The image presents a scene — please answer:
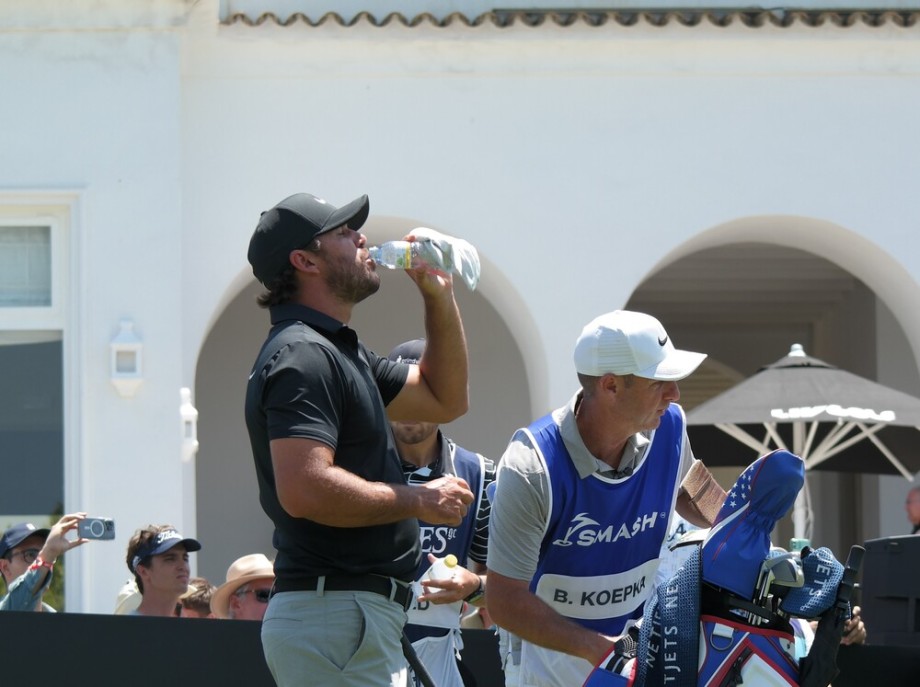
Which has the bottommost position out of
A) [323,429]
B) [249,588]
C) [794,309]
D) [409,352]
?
[249,588]

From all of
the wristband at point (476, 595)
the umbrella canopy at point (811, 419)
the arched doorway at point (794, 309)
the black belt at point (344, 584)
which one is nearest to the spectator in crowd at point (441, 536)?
the wristband at point (476, 595)

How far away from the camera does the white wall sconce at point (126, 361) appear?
364 inches

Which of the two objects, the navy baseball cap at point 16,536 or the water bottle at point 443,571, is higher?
the water bottle at point 443,571

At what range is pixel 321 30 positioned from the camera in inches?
387

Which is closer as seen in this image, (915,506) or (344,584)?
(344,584)

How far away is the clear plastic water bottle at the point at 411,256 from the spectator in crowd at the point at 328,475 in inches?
1.1

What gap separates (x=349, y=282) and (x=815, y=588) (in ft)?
4.30

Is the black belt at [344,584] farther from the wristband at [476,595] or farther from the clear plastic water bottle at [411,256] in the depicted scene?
the wristband at [476,595]

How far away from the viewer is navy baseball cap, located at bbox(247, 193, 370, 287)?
3832 mm

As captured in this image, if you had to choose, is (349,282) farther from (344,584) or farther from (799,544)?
(799,544)

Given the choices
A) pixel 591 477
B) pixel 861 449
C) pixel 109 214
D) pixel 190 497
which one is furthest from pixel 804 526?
pixel 591 477

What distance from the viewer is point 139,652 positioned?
19.5 ft

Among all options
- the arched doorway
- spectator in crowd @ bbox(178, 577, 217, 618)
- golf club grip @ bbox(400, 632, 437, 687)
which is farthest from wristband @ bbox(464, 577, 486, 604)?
the arched doorway

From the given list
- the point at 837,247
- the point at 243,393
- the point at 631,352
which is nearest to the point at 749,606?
the point at 631,352
